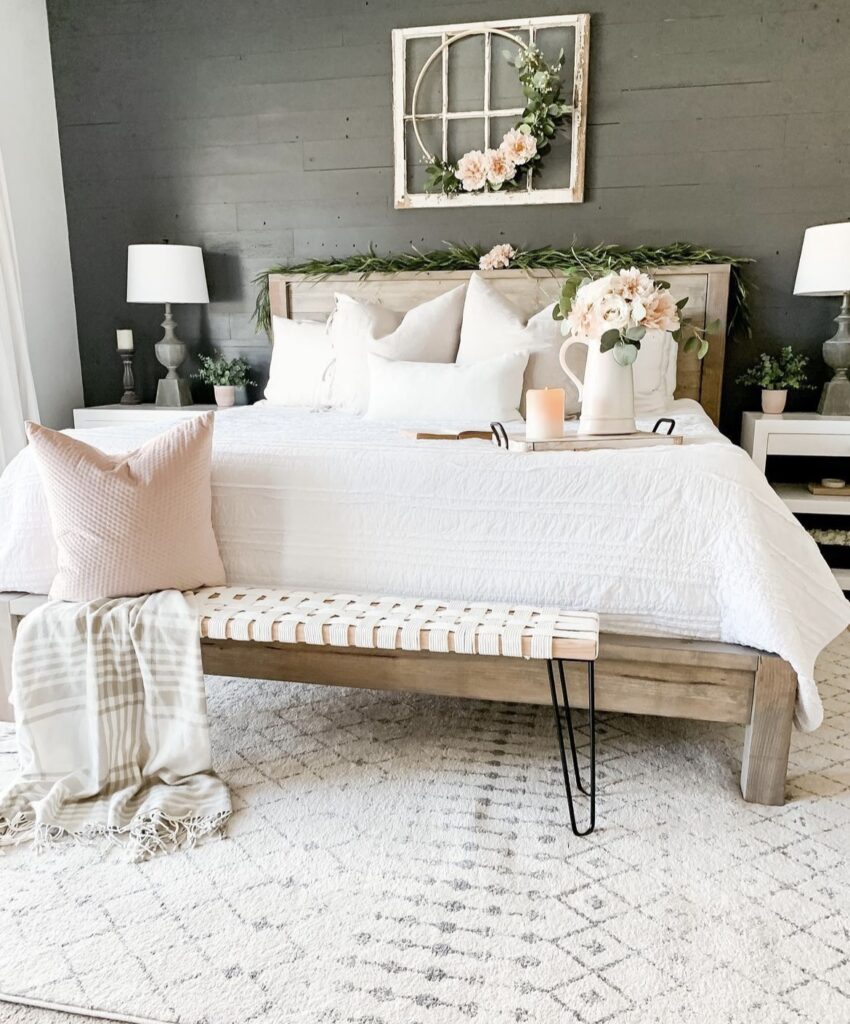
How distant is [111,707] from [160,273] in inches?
99.7

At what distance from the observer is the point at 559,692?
190 cm

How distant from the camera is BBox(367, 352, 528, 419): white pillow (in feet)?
9.08

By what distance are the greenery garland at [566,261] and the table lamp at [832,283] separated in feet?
0.90

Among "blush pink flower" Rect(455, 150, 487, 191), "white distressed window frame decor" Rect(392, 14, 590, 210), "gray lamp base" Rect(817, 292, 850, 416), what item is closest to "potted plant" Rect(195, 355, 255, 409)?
"white distressed window frame decor" Rect(392, 14, 590, 210)

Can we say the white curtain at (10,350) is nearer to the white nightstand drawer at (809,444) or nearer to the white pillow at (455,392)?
the white pillow at (455,392)

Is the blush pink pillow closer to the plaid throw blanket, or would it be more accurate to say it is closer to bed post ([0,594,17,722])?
the plaid throw blanket

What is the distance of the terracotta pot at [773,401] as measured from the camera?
11.0 ft

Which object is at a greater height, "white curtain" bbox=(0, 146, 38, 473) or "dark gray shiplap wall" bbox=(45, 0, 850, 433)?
"dark gray shiplap wall" bbox=(45, 0, 850, 433)

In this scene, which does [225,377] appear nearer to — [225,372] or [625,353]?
[225,372]

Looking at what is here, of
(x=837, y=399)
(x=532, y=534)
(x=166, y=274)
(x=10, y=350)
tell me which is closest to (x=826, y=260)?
(x=837, y=399)

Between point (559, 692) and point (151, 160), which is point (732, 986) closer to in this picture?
point (559, 692)

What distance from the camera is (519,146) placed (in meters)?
3.51

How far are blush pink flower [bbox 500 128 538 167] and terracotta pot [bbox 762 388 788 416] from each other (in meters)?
1.44

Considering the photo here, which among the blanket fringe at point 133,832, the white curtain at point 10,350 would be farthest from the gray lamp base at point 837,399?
the white curtain at point 10,350
